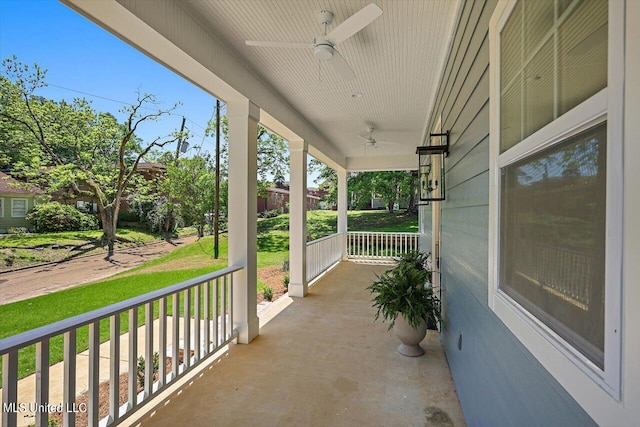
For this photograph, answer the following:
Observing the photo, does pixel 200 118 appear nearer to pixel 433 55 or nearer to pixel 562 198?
pixel 433 55

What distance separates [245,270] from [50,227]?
75.9 inches

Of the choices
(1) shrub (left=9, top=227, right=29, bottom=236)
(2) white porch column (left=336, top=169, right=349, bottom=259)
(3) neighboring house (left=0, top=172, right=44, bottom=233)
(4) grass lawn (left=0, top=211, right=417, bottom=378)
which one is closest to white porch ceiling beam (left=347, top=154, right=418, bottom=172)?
(2) white porch column (left=336, top=169, right=349, bottom=259)

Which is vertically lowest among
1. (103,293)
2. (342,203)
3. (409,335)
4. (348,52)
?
(409,335)

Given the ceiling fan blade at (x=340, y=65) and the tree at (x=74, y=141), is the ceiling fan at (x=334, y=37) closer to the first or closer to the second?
the ceiling fan blade at (x=340, y=65)

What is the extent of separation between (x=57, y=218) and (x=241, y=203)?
1.79 meters

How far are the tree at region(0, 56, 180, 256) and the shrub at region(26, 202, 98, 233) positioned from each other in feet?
0.70

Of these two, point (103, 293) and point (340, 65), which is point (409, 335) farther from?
point (103, 293)

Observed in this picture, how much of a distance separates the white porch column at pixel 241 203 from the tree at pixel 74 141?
1.74 metres

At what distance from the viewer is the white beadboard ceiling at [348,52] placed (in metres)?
2.18

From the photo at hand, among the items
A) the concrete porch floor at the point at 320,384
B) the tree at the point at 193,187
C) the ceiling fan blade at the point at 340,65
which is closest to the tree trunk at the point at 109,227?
the tree at the point at 193,187

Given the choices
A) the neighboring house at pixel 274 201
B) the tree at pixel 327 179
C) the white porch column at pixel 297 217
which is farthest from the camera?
the tree at pixel 327 179

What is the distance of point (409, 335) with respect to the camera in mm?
2863

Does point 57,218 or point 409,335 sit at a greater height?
point 57,218

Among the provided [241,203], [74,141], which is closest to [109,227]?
[74,141]
